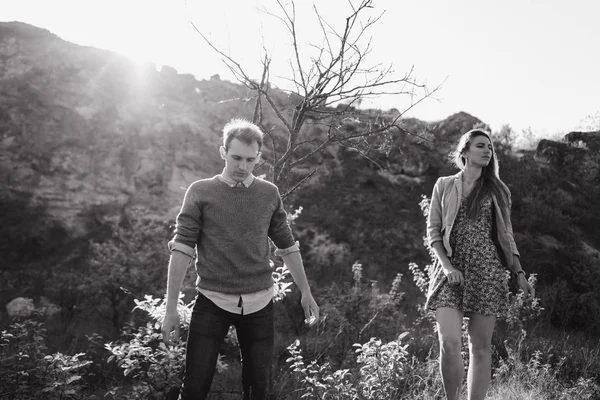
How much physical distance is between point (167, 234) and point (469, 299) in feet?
24.0

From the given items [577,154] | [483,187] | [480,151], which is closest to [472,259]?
[483,187]

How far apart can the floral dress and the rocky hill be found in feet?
22.5

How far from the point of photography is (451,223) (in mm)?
2996

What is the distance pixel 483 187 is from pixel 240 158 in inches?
68.5

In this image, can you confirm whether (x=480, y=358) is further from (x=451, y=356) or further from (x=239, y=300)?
(x=239, y=300)

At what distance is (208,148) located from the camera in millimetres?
12703

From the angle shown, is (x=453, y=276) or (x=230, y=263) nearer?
(x=230, y=263)

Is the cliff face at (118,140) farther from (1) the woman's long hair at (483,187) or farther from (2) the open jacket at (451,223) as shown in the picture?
(2) the open jacket at (451,223)

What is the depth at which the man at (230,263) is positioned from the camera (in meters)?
2.26

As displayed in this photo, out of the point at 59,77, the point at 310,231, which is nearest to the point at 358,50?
the point at 310,231

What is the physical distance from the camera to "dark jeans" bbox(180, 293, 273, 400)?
2.21 meters

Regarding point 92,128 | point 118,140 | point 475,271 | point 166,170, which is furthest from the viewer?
point 166,170

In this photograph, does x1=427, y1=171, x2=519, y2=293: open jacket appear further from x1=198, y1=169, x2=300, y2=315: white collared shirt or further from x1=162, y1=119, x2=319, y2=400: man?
x1=198, y1=169, x2=300, y2=315: white collared shirt

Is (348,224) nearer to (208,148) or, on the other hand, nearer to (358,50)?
(208,148)
